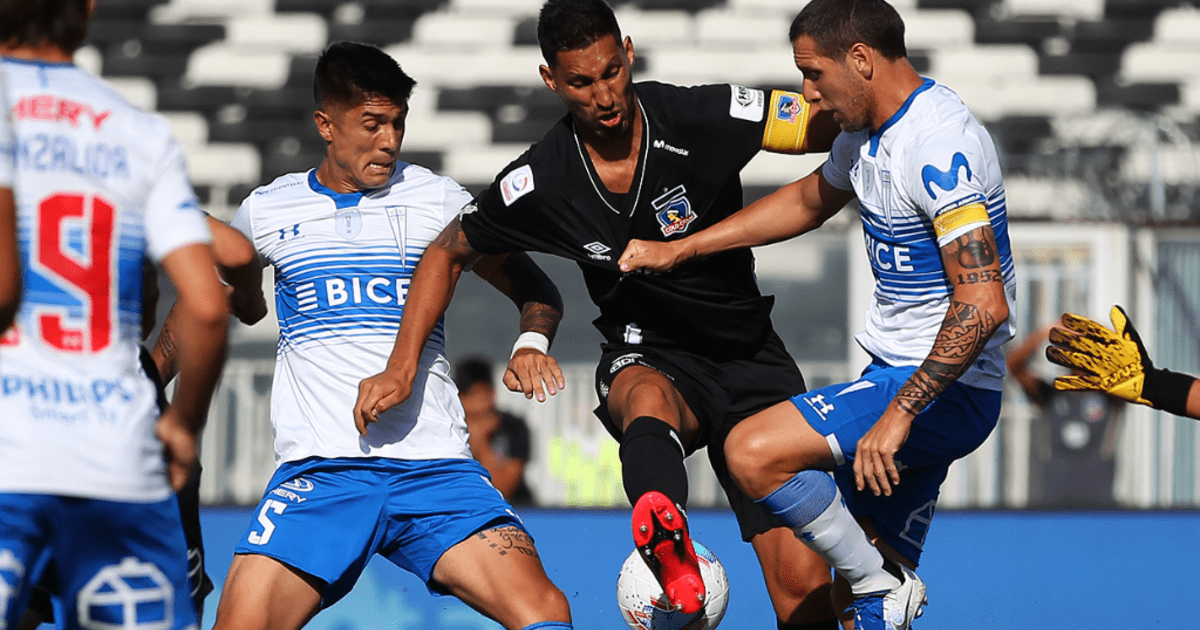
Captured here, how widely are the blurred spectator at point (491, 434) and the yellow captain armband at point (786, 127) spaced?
363 cm

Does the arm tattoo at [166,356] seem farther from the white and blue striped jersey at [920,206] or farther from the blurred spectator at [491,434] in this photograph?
the blurred spectator at [491,434]

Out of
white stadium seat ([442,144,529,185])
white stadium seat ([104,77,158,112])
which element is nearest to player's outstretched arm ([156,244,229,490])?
white stadium seat ([442,144,529,185])

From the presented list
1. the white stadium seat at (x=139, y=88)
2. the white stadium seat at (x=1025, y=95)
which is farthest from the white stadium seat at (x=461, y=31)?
the white stadium seat at (x=1025, y=95)

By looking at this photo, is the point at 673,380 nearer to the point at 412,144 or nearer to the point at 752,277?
the point at 752,277

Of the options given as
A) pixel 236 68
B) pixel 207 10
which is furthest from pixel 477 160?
pixel 207 10

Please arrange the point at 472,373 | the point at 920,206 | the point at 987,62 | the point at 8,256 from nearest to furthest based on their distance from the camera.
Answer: the point at 8,256, the point at 920,206, the point at 472,373, the point at 987,62

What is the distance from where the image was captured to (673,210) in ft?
12.0

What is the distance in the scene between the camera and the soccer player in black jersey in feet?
11.2

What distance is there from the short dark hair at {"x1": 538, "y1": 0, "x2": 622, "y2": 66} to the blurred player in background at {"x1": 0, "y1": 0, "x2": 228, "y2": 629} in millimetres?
1558

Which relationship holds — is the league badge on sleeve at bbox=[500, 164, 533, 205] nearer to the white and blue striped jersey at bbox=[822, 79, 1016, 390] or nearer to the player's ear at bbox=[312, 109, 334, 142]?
the player's ear at bbox=[312, 109, 334, 142]

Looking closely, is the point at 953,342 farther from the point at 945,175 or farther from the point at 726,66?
the point at 726,66

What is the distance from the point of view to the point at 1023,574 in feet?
16.2

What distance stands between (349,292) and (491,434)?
147 inches

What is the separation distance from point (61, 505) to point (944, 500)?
5874mm
